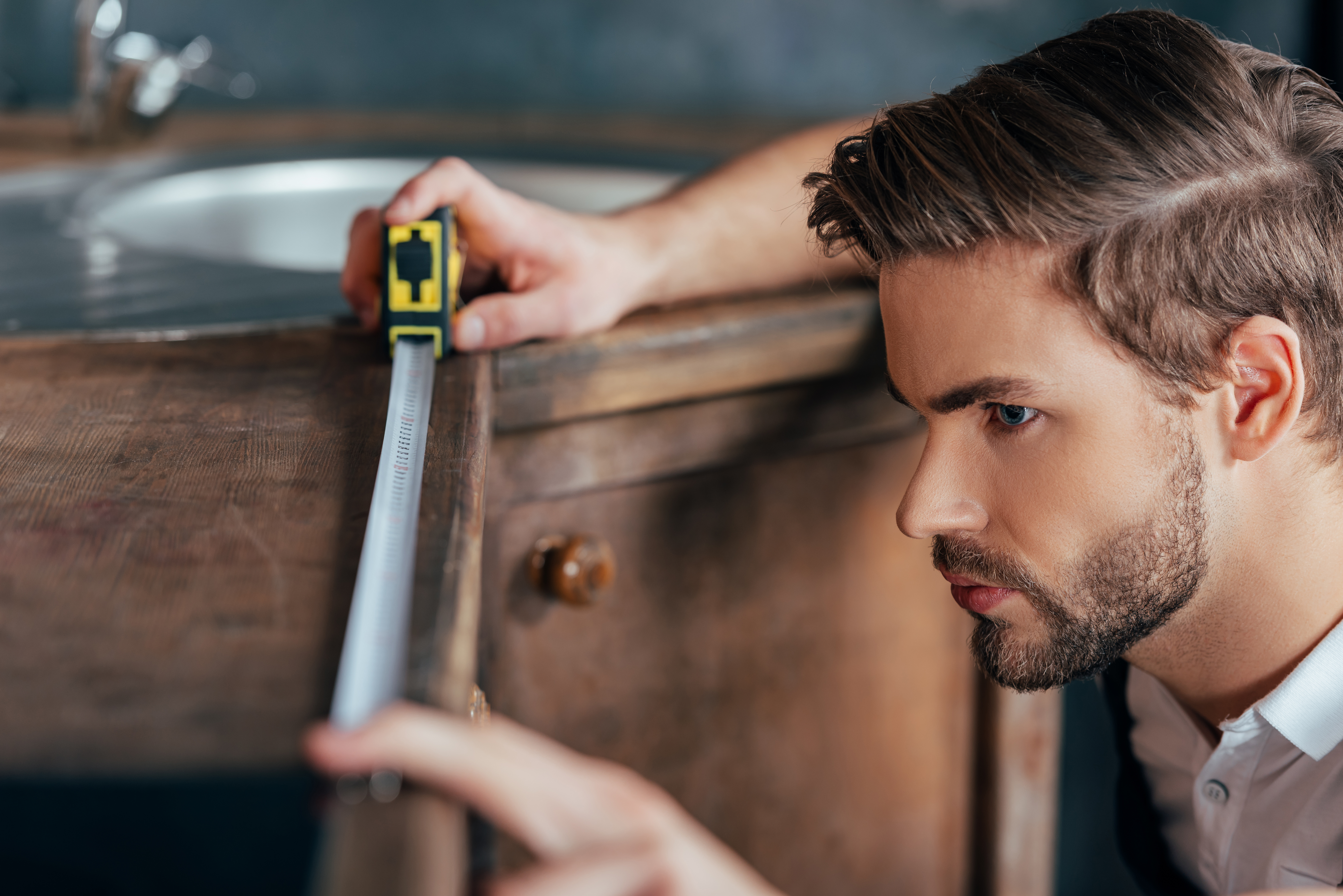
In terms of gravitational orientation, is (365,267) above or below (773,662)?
above

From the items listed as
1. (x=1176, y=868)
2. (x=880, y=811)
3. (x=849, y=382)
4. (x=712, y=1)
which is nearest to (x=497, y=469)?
(x=849, y=382)

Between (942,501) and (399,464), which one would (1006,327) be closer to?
(942,501)

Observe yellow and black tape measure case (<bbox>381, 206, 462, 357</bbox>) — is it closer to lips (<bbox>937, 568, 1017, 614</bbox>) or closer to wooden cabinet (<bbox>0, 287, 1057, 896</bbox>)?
wooden cabinet (<bbox>0, 287, 1057, 896</bbox>)

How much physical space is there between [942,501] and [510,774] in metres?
0.44

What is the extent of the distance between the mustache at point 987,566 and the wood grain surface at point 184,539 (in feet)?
1.09

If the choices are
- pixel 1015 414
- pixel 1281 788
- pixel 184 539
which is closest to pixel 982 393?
pixel 1015 414

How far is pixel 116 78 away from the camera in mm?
1459

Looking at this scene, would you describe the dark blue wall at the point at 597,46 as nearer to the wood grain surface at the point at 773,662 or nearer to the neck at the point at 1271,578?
the wood grain surface at the point at 773,662

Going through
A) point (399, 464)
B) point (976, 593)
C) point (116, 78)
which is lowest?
point (976, 593)

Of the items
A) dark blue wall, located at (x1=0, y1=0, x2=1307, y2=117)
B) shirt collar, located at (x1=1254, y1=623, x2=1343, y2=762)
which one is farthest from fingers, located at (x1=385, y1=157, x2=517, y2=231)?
dark blue wall, located at (x1=0, y1=0, x2=1307, y2=117)

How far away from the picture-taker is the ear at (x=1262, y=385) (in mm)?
714

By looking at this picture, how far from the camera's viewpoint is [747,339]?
2.86ft

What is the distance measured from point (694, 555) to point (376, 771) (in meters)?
0.58

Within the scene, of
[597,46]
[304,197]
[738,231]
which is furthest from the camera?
[597,46]
